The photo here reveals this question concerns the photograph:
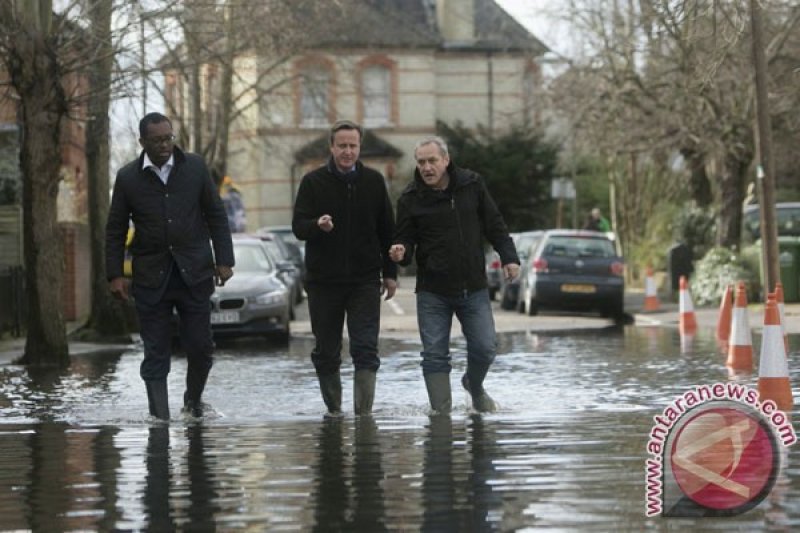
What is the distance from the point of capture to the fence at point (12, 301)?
2434 cm

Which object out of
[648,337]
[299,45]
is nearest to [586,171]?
[299,45]

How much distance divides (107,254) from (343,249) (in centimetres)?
149

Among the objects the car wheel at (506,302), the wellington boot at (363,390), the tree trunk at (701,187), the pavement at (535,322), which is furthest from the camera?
the tree trunk at (701,187)

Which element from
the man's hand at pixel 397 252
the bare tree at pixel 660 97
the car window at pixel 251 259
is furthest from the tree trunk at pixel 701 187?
the man's hand at pixel 397 252

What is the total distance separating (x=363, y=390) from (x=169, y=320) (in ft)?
4.36

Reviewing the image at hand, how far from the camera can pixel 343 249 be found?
12.1m

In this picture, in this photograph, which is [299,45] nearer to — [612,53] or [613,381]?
[612,53]

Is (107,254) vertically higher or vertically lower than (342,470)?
higher

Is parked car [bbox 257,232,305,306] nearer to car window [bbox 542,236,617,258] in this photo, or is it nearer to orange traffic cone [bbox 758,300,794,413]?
car window [bbox 542,236,617,258]

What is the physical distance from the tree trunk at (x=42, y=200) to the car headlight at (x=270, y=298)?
412 centimetres

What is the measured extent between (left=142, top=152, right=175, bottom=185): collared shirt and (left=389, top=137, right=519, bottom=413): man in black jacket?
1.48 meters

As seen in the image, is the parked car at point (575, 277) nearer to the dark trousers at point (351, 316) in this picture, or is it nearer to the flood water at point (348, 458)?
the flood water at point (348, 458)

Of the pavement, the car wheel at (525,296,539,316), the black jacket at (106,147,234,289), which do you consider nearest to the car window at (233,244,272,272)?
the pavement

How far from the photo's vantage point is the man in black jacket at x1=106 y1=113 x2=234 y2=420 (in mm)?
11922
